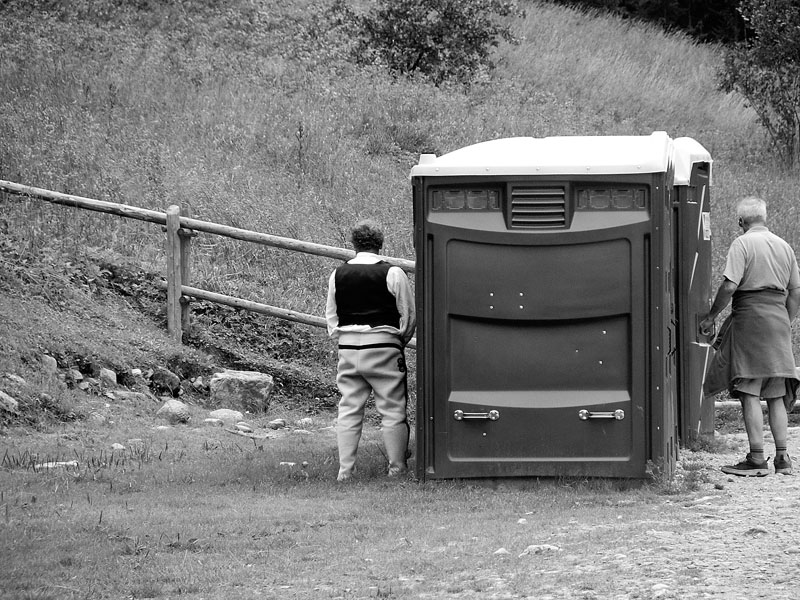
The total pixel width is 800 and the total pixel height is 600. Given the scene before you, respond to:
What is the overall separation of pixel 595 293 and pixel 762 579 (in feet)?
7.51

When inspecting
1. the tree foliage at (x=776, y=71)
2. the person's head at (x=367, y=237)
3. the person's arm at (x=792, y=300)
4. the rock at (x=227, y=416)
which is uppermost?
the tree foliage at (x=776, y=71)

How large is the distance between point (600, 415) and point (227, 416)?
12.9 ft

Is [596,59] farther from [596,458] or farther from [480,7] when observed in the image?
[596,458]

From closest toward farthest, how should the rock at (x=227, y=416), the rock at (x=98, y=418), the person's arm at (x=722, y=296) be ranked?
the person's arm at (x=722, y=296) → the rock at (x=98, y=418) → the rock at (x=227, y=416)

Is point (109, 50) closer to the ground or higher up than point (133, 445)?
higher up

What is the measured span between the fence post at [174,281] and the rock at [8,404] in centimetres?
225

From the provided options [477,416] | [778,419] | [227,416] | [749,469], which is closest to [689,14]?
[227,416]

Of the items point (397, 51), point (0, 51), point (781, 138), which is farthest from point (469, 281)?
point (781, 138)

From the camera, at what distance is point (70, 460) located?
7.76 m

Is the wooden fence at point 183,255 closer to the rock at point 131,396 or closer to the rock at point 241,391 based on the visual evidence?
the rock at point 241,391

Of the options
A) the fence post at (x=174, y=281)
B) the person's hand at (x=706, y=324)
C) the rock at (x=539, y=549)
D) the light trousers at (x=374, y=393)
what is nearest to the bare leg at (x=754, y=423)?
the person's hand at (x=706, y=324)

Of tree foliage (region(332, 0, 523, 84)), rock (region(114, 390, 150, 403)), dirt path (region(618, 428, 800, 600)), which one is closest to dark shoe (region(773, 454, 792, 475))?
dirt path (region(618, 428, 800, 600))

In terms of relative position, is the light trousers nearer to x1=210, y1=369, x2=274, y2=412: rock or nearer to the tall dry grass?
x1=210, y1=369, x2=274, y2=412: rock

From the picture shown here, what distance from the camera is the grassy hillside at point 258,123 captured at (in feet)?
41.5
